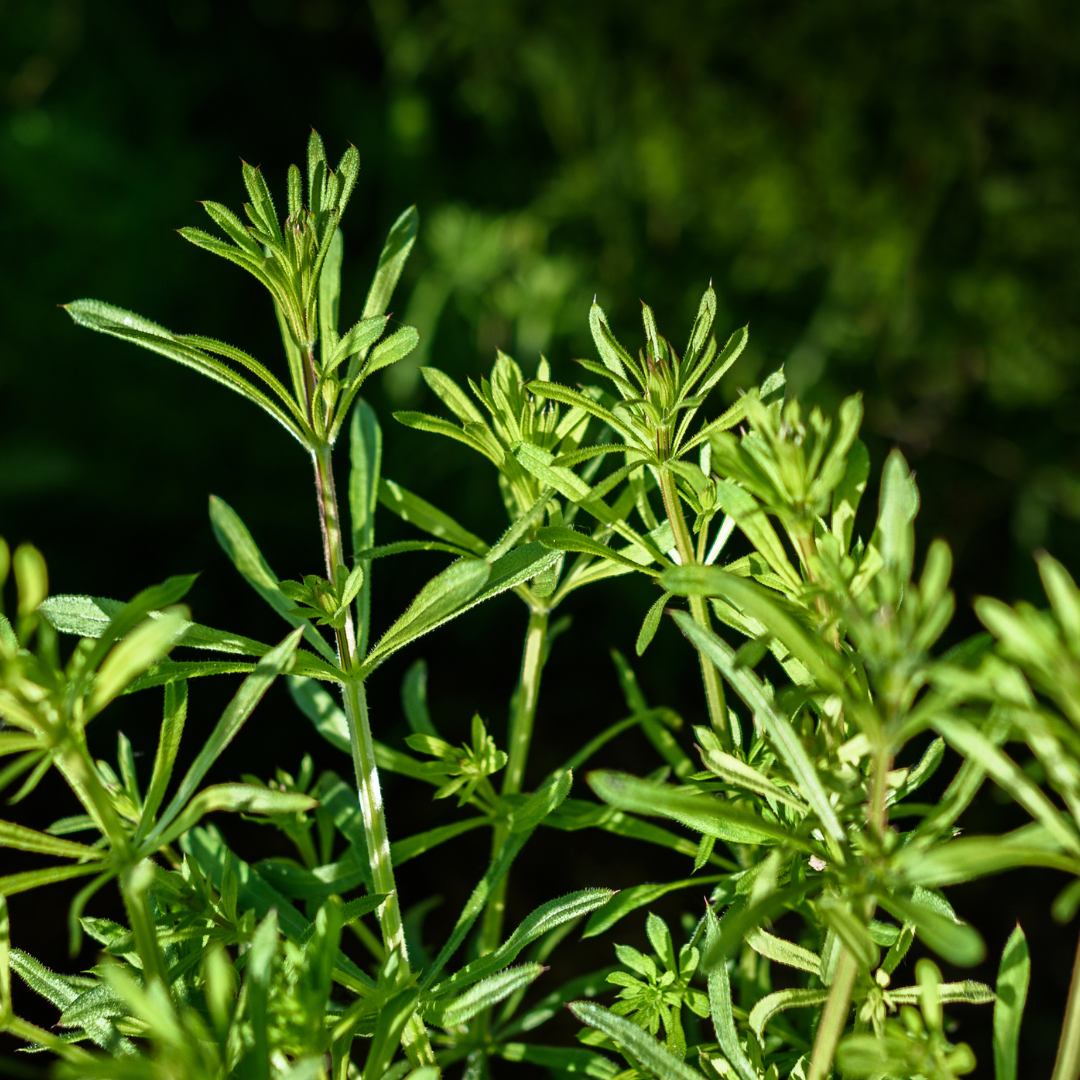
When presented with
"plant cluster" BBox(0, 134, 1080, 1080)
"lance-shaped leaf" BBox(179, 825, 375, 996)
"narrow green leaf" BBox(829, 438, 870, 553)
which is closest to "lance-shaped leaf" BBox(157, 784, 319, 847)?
"plant cluster" BBox(0, 134, 1080, 1080)

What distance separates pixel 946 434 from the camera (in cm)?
137

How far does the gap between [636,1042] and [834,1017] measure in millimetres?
72

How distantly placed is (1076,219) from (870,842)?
136cm

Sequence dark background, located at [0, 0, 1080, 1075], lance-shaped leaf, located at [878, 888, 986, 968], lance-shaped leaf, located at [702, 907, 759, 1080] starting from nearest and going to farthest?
lance-shaped leaf, located at [878, 888, 986, 968]
lance-shaped leaf, located at [702, 907, 759, 1080]
dark background, located at [0, 0, 1080, 1075]

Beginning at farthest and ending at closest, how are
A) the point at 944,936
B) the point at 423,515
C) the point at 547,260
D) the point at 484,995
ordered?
the point at 547,260, the point at 423,515, the point at 484,995, the point at 944,936

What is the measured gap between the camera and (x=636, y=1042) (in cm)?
33

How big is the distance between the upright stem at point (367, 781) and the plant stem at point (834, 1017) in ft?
0.47

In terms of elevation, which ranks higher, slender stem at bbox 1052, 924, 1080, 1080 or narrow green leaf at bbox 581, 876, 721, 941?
narrow green leaf at bbox 581, 876, 721, 941

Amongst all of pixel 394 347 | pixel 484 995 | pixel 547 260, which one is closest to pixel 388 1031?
pixel 484 995

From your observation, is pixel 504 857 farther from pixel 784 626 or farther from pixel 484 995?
pixel 784 626

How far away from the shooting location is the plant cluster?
0.26 metres

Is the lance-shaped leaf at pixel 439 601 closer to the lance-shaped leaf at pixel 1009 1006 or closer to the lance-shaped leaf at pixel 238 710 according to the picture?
the lance-shaped leaf at pixel 238 710

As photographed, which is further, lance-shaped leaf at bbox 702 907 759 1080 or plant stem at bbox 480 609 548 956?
plant stem at bbox 480 609 548 956

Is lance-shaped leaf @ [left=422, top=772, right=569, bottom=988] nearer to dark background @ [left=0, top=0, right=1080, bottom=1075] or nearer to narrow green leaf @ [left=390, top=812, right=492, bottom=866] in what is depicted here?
narrow green leaf @ [left=390, top=812, right=492, bottom=866]
